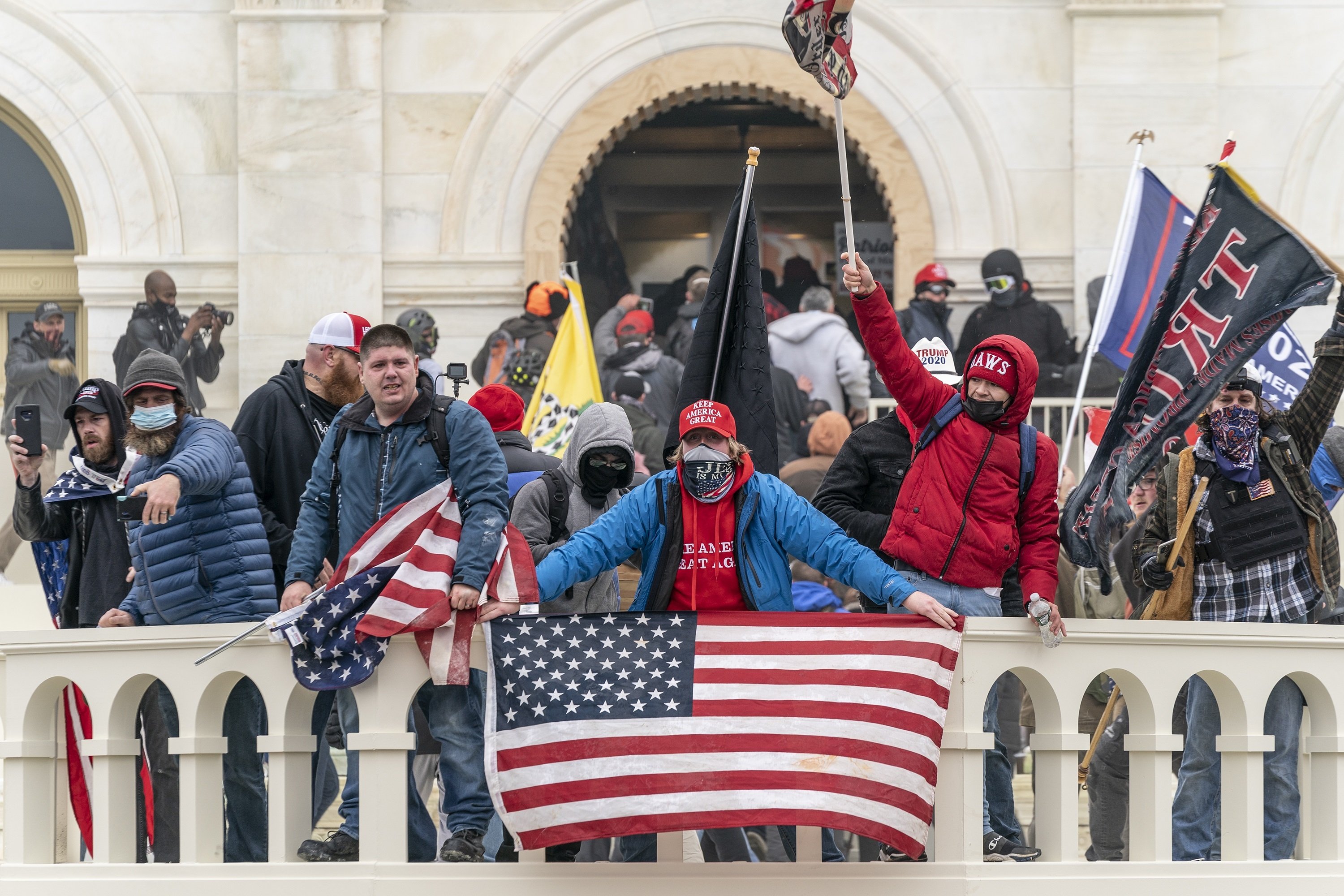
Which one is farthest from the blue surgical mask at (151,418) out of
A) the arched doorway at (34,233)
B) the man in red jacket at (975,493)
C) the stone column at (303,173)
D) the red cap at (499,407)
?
the arched doorway at (34,233)

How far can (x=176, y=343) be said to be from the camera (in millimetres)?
14250

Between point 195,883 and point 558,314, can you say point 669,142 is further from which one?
point 195,883

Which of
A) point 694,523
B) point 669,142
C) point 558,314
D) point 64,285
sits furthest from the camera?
point 669,142

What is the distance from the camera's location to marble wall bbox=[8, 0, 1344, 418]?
14.3 meters

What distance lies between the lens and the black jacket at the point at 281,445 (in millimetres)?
6863

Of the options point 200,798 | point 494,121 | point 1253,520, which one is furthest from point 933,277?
point 200,798

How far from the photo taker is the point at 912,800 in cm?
551

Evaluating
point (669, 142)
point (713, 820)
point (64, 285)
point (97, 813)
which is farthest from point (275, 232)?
point (713, 820)

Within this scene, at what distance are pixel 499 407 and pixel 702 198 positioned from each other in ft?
47.2

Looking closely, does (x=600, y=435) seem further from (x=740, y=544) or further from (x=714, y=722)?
(x=714, y=722)

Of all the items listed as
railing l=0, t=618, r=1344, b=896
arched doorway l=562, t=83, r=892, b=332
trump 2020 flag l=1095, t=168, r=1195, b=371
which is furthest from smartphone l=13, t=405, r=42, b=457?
arched doorway l=562, t=83, r=892, b=332

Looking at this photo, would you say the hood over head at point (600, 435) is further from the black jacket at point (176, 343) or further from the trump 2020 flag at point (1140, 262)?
the black jacket at point (176, 343)

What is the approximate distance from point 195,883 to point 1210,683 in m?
3.80

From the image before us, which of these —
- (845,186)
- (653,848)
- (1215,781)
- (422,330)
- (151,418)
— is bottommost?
(653,848)
